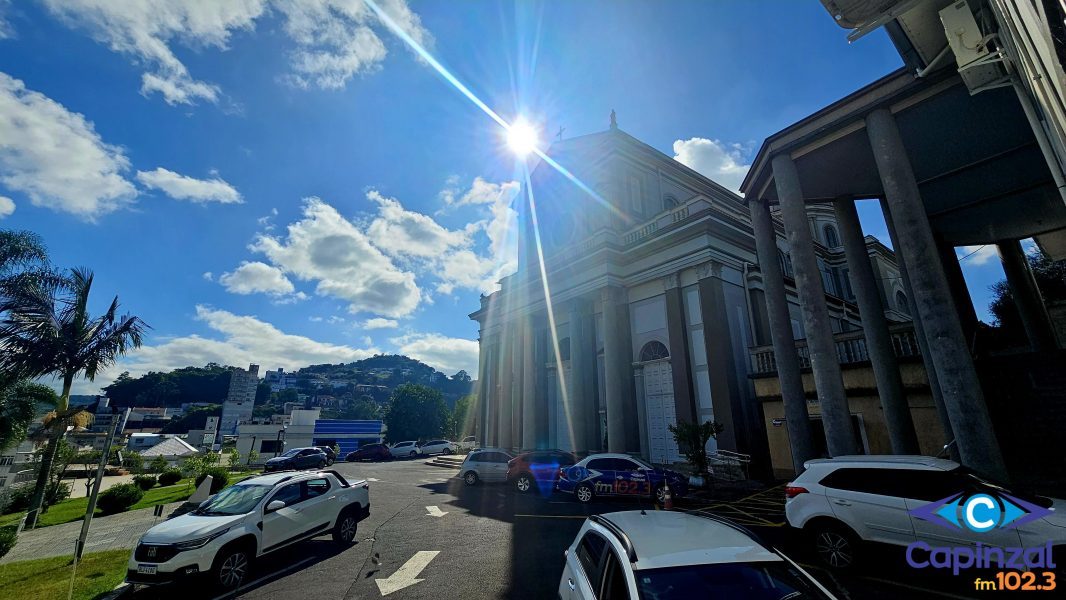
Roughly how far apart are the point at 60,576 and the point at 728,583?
11.1 metres

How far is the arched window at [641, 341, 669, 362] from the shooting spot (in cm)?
2133

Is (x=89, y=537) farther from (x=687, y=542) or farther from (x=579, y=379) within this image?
(x=579, y=379)

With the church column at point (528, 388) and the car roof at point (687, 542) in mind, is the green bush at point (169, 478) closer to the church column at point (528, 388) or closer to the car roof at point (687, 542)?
the church column at point (528, 388)

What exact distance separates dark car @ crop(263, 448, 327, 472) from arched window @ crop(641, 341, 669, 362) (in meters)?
25.8

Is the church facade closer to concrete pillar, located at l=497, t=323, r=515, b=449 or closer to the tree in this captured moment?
concrete pillar, located at l=497, t=323, r=515, b=449

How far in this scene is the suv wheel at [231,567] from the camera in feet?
21.4

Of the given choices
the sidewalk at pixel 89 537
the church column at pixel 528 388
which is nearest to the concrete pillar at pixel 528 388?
the church column at pixel 528 388

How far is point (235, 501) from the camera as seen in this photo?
25.6ft

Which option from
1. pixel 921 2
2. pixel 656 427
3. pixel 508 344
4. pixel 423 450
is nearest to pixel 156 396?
pixel 423 450

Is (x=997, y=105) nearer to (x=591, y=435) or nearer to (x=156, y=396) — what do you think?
(x=591, y=435)

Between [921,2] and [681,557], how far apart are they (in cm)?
850

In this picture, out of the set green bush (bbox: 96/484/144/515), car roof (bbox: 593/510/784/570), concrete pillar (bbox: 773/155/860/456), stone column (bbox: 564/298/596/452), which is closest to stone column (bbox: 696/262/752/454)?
concrete pillar (bbox: 773/155/860/456)

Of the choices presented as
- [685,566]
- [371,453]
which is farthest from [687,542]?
[371,453]

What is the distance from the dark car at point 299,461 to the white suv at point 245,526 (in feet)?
82.7
